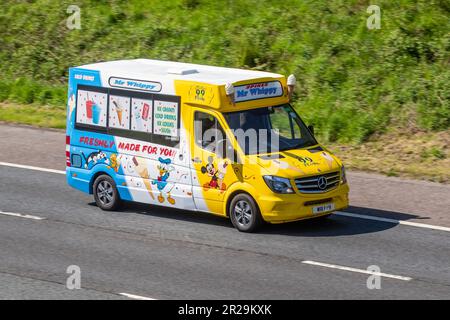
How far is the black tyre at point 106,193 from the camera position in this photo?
1700cm

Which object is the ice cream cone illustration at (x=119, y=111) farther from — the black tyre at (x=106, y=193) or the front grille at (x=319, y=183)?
the front grille at (x=319, y=183)

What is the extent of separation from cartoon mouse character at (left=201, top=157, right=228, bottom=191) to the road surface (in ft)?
2.42

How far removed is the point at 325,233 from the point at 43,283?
4.68 meters

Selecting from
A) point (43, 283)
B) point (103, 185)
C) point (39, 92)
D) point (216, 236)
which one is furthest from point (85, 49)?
point (43, 283)


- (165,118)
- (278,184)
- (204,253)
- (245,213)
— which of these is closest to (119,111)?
(165,118)

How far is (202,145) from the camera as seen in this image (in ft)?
51.7

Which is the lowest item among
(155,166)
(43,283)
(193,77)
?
(43,283)

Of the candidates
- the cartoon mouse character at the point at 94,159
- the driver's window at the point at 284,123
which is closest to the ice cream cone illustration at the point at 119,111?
the cartoon mouse character at the point at 94,159

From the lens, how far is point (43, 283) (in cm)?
1327

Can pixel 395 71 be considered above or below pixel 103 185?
above

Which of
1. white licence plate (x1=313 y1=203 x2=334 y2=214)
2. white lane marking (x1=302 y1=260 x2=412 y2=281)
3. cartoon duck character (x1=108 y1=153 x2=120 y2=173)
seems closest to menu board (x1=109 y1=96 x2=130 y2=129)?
cartoon duck character (x1=108 y1=153 x2=120 y2=173)

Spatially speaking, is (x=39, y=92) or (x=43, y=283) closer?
(x=43, y=283)

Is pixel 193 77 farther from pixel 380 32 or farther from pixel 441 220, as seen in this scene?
pixel 380 32
